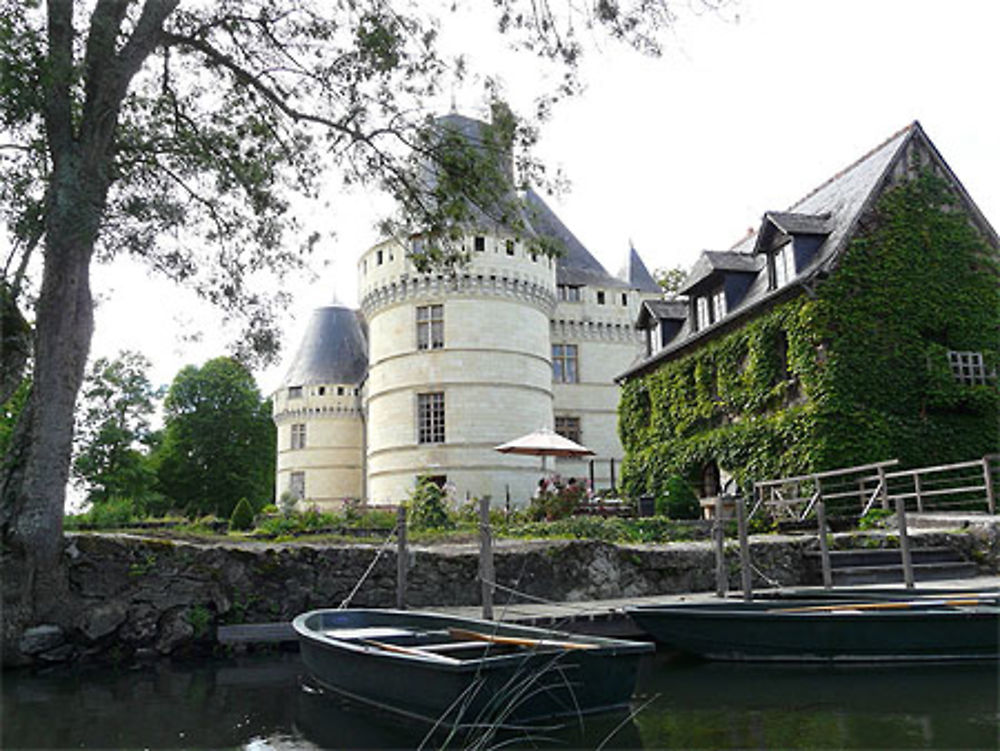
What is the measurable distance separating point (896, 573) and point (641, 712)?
620cm

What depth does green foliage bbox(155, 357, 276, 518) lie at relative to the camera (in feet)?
126

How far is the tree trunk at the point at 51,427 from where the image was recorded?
798 cm

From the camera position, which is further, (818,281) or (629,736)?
(818,281)

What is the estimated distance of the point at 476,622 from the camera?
275 inches

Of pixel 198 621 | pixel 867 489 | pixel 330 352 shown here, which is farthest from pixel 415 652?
pixel 330 352

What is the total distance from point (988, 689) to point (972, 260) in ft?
43.5

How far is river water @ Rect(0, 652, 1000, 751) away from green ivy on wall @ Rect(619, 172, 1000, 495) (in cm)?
874

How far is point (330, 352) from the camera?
38.6 metres

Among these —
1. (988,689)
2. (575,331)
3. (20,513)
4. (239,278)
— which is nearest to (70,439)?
(20,513)

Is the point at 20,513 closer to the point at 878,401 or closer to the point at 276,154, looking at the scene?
the point at 276,154

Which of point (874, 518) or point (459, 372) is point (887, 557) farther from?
point (459, 372)

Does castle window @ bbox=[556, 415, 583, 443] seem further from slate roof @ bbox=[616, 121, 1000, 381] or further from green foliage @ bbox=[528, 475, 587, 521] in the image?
green foliage @ bbox=[528, 475, 587, 521]

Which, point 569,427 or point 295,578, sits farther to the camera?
point 569,427

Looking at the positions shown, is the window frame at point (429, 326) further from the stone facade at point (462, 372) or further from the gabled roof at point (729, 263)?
the gabled roof at point (729, 263)
